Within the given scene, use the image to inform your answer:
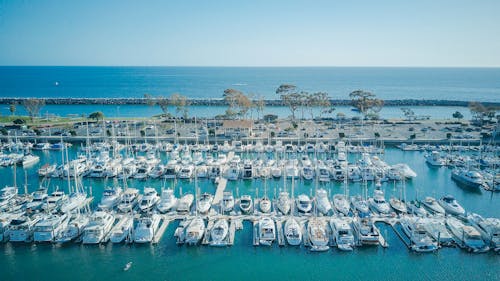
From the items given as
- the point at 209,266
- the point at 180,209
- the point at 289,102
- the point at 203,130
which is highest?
the point at 289,102

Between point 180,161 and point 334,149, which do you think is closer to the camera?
point 180,161

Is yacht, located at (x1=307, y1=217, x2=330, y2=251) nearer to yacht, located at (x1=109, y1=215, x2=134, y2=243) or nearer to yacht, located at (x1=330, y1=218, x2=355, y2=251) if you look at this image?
yacht, located at (x1=330, y1=218, x2=355, y2=251)

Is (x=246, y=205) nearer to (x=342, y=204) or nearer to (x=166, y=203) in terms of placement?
(x=166, y=203)

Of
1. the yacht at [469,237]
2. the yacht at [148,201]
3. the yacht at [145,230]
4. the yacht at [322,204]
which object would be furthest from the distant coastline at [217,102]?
the yacht at [469,237]

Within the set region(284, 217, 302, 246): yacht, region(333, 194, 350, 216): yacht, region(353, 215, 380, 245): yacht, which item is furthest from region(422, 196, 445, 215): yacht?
region(284, 217, 302, 246): yacht

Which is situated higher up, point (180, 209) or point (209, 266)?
point (180, 209)

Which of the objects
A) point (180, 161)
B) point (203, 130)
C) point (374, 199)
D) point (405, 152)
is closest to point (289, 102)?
point (203, 130)

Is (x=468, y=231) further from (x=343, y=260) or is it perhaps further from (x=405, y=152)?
(x=405, y=152)

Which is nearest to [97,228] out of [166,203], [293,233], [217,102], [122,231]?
[122,231]
